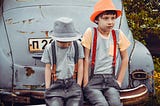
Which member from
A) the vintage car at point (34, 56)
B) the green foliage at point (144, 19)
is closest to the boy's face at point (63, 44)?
the vintage car at point (34, 56)

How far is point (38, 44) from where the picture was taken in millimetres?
5574

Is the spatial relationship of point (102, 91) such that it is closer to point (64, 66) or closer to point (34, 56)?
point (64, 66)

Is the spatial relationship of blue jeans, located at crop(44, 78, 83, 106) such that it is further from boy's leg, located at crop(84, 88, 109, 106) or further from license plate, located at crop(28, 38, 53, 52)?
license plate, located at crop(28, 38, 53, 52)

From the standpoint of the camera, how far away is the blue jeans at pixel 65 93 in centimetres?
461

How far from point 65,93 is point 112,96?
49 cm

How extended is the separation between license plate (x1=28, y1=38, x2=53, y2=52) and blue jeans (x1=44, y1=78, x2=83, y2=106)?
37.1 inches

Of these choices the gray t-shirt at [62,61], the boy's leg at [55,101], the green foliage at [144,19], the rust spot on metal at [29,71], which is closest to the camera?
the boy's leg at [55,101]

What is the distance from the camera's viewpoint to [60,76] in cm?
470

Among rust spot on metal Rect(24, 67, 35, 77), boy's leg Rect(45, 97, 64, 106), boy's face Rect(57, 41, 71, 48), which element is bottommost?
rust spot on metal Rect(24, 67, 35, 77)

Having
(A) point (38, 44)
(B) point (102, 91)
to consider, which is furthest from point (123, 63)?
(A) point (38, 44)

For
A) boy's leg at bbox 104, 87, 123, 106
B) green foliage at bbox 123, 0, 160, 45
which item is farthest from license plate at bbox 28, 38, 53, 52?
green foliage at bbox 123, 0, 160, 45

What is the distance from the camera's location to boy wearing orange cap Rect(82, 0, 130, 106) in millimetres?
4762

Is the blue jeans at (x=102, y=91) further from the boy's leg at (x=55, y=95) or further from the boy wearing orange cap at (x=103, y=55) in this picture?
the boy's leg at (x=55, y=95)

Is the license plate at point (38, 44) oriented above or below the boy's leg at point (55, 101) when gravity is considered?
above
